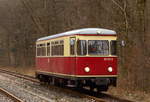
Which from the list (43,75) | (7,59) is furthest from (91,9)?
(7,59)

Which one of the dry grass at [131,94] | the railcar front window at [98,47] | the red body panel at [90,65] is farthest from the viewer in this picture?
the railcar front window at [98,47]

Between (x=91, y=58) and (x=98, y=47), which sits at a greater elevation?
(x=98, y=47)

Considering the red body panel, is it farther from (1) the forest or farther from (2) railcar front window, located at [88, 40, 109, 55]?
(1) the forest

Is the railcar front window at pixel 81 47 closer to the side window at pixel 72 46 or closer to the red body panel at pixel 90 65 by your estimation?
A: the red body panel at pixel 90 65

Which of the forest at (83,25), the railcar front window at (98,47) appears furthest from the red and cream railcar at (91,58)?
the forest at (83,25)

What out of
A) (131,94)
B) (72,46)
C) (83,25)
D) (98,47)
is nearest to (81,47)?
(72,46)

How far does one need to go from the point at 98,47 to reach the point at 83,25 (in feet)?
51.4

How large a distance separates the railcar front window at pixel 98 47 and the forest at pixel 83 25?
192 cm

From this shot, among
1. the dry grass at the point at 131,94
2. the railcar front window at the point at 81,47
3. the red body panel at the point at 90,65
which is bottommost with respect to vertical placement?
the dry grass at the point at 131,94

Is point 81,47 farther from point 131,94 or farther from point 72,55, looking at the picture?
point 131,94

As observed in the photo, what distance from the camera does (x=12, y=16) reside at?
46.0m

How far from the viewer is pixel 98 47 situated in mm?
16328

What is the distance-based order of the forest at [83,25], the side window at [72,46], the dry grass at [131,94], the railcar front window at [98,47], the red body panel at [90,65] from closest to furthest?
the dry grass at [131,94] → the red body panel at [90,65] → the railcar front window at [98,47] → the side window at [72,46] → the forest at [83,25]

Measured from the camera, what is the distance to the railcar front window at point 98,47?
53.2 ft
